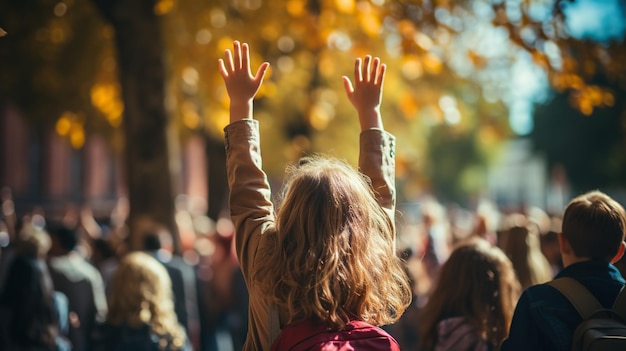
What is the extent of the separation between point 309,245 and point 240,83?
79cm

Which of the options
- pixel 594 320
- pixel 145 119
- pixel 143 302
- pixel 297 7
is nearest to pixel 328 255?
pixel 594 320

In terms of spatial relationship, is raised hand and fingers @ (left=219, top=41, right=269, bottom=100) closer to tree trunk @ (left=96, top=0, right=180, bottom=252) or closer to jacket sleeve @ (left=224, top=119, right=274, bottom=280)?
jacket sleeve @ (left=224, top=119, right=274, bottom=280)

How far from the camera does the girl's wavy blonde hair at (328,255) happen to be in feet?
8.91

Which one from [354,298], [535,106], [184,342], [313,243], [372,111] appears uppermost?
[535,106]

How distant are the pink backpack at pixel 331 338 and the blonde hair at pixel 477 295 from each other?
1673mm

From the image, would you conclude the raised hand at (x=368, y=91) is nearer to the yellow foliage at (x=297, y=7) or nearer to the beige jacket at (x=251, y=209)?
the beige jacket at (x=251, y=209)

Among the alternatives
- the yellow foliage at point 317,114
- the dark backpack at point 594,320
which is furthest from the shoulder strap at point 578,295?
the yellow foliage at point 317,114

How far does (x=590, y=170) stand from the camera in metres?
42.6

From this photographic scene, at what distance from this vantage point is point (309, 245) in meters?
2.75

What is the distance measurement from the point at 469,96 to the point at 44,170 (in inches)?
719

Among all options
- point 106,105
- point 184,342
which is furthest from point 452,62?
point 184,342

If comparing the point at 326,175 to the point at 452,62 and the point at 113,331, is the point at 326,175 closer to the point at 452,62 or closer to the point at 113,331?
the point at 113,331

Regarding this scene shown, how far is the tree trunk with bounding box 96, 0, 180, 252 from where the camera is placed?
27.6ft

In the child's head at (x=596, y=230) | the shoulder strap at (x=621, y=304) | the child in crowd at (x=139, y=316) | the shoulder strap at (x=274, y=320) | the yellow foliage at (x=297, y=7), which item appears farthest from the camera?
the yellow foliage at (x=297, y=7)
